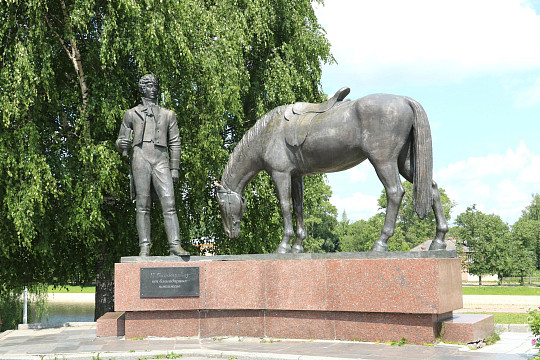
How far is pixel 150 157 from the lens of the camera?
355 inches

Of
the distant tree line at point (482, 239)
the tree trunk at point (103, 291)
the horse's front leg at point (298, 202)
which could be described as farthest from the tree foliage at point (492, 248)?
the horse's front leg at point (298, 202)

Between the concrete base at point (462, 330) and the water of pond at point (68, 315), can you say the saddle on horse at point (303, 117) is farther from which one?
the water of pond at point (68, 315)

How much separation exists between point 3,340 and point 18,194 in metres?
3.79

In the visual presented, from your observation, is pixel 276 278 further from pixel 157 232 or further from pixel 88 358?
pixel 157 232

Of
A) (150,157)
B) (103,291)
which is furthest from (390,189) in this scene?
(103,291)

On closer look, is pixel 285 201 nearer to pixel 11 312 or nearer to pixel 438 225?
pixel 438 225

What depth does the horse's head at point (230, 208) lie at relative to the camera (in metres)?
9.32

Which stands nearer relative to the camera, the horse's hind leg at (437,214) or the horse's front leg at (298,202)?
the horse's hind leg at (437,214)

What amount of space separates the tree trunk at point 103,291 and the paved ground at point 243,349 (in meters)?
6.15

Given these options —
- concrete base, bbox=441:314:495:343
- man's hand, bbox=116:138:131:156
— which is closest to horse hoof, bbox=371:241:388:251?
concrete base, bbox=441:314:495:343

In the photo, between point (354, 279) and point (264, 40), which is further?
point (264, 40)

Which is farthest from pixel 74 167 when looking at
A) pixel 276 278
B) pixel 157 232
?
pixel 276 278

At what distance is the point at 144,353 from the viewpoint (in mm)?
7176

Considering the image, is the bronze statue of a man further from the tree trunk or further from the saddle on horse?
the tree trunk
